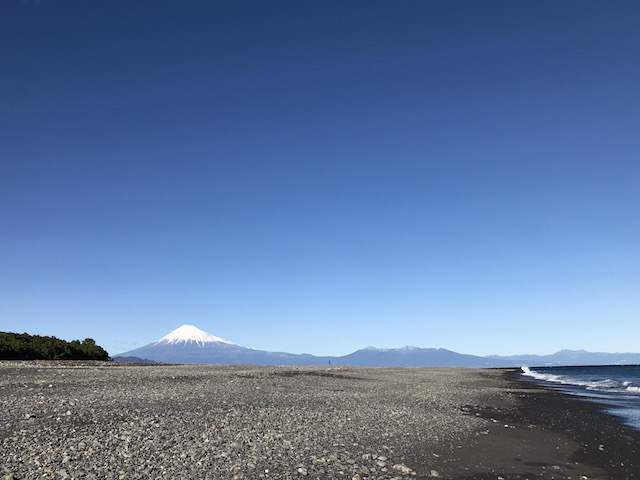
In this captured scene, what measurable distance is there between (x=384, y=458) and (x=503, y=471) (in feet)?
10.7

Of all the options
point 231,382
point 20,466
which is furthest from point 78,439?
point 231,382

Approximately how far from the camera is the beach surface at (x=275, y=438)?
10562 mm

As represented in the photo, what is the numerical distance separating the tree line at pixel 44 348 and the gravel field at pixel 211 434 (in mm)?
27389

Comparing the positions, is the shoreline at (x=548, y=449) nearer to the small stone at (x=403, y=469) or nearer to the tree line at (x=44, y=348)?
the small stone at (x=403, y=469)

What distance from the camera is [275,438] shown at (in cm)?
1345

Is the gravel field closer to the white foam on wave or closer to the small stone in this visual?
the small stone

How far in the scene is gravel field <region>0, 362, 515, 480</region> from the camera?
10375mm

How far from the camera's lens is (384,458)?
12211mm

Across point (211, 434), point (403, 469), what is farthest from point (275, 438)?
point (403, 469)

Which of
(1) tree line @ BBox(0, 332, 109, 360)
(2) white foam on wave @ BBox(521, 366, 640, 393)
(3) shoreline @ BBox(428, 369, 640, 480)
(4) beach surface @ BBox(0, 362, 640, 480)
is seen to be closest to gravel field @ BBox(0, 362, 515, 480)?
(4) beach surface @ BBox(0, 362, 640, 480)

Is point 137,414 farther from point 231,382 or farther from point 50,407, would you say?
point 231,382

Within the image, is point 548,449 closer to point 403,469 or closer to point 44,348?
point 403,469

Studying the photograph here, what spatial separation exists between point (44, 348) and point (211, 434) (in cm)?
4417

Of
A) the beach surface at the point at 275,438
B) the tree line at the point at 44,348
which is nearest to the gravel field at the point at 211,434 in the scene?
the beach surface at the point at 275,438
